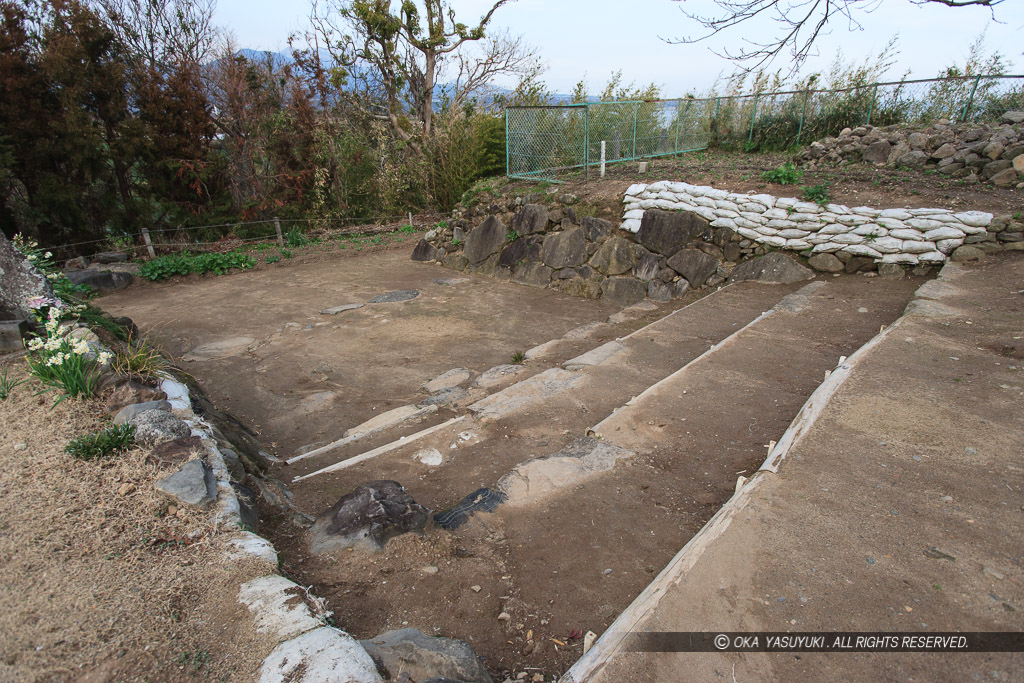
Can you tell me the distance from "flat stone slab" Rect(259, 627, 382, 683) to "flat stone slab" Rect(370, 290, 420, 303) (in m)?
6.13

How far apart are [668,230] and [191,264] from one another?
795 centimetres

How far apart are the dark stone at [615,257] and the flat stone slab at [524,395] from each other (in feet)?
10.8

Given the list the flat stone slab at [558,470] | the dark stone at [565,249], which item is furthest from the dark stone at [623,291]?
the flat stone slab at [558,470]

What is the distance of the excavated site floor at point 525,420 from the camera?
208cm

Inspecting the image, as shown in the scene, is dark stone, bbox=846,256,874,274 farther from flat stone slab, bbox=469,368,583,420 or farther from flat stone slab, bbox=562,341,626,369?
flat stone slab, bbox=469,368,583,420

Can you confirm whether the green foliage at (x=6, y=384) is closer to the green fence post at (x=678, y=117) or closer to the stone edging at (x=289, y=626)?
the stone edging at (x=289, y=626)

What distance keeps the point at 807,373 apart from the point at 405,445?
278 cm

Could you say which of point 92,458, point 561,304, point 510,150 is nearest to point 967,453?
point 92,458

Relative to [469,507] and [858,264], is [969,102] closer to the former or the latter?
[858,264]

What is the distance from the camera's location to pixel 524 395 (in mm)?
3971

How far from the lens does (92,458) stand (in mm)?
2381

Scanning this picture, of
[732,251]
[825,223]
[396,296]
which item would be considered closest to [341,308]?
[396,296]

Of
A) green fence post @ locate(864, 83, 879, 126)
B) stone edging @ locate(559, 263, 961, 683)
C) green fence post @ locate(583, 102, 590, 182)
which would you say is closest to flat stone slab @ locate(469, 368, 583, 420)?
stone edging @ locate(559, 263, 961, 683)

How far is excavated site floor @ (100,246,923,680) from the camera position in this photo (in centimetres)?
208
